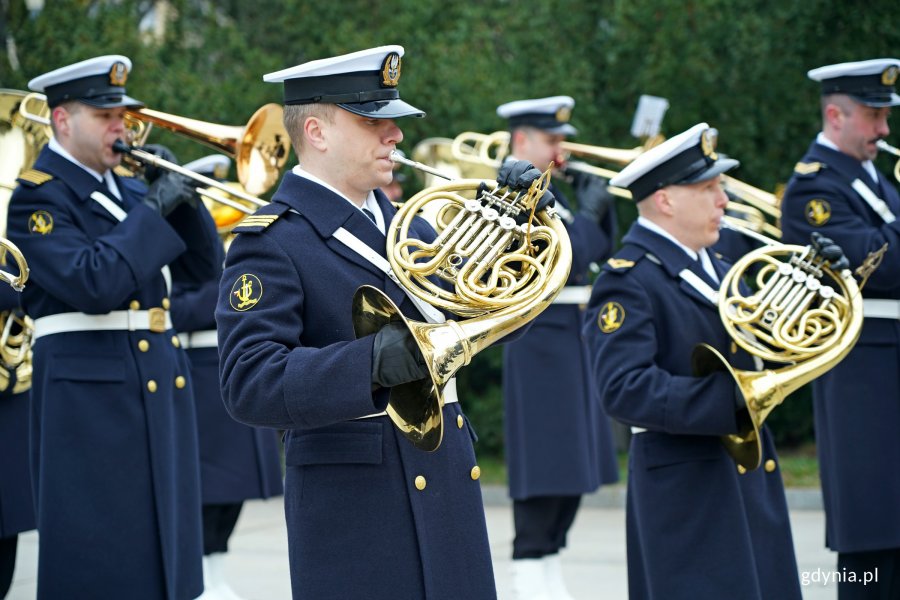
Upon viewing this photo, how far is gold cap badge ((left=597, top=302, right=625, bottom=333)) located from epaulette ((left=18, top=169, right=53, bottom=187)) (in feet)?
6.58

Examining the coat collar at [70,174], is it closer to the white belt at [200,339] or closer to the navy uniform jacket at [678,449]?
the navy uniform jacket at [678,449]

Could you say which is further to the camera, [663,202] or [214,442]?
[214,442]

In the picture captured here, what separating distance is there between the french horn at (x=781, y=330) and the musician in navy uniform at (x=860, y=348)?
1.10 meters

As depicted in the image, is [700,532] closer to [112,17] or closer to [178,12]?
[112,17]

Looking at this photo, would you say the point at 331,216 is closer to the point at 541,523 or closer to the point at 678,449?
the point at 678,449

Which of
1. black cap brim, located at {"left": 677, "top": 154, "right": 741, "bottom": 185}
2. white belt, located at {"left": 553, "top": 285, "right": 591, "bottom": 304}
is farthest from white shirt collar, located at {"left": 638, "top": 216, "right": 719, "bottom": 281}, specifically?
white belt, located at {"left": 553, "top": 285, "right": 591, "bottom": 304}

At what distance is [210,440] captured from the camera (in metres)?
6.96

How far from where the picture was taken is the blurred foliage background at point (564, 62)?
9586mm

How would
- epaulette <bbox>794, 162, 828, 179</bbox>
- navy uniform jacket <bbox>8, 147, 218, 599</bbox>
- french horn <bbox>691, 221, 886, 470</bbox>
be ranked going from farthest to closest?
epaulette <bbox>794, 162, 828, 179</bbox> → navy uniform jacket <bbox>8, 147, 218, 599</bbox> → french horn <bbox>691, 221, 886, 470</bbox>

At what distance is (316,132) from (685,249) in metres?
1.58

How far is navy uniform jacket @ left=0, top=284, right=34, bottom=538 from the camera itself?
5637mm

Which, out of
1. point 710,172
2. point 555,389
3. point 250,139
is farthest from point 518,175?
point 555,389

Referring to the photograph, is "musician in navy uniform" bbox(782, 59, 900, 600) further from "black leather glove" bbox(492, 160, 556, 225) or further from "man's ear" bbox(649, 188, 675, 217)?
"black leather glove" bbox(492, 160, 556, 225)

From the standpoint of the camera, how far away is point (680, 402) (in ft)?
13.3
